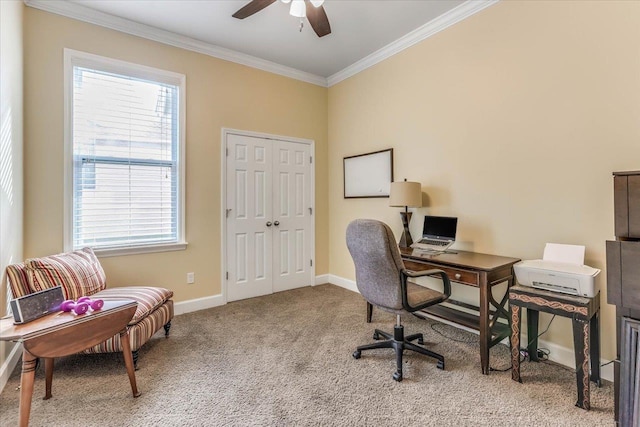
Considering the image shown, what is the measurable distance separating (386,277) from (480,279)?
674mm

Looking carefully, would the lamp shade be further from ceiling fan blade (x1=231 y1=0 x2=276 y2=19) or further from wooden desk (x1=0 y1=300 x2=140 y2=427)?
wooden desk (x1=0 y1=300 x2=140 y2=427)

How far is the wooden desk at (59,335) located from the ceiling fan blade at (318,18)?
7.81ft

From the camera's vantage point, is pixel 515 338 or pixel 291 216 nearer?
pixel 515 338

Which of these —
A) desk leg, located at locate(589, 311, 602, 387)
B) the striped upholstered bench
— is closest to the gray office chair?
desk leg, located at locate(589, 311, 602, 387)

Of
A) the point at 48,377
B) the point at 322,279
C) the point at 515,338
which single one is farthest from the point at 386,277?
the point at 322,279

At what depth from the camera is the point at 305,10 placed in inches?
83.7

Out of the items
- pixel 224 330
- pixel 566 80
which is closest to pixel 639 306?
pixel 566 80

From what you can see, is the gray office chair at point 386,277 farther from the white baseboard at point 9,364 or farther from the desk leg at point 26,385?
the white baseboard at point 9,364

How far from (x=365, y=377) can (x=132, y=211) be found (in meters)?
2.70

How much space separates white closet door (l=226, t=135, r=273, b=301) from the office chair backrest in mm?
1894

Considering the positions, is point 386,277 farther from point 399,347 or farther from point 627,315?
point 627,315

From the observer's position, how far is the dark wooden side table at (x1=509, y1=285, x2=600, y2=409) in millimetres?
1703

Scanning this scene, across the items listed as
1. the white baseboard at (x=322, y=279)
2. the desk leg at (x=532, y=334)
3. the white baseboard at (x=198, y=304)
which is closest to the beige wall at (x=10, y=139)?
the white baseboard at (x=198, y=304)

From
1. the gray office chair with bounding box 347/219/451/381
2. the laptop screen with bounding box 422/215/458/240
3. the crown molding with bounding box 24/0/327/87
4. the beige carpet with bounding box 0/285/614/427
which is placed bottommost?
the beige carpet with bounding box 0/285/614/427
